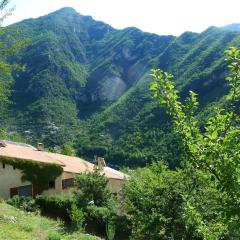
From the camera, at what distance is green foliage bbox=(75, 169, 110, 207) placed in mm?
31547

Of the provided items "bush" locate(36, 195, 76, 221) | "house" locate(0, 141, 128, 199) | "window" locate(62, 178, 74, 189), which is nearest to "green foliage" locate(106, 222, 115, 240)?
"bush" locate(36, 195, 76, 221)

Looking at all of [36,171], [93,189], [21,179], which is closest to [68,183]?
[36,171]

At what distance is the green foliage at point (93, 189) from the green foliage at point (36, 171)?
4.67m

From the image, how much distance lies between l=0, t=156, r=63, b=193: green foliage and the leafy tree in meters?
28.1

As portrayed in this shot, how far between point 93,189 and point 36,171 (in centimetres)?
636

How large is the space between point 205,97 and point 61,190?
10964 centimetres

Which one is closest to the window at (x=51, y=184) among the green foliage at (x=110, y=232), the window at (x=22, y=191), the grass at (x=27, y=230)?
the window at (x=22, y=191)

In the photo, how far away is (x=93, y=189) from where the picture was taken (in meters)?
31.8

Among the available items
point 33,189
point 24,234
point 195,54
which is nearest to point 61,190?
point 33,189

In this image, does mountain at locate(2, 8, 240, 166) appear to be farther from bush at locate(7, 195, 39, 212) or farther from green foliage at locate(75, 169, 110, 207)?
bush at locate(7, 195, 39, 212)

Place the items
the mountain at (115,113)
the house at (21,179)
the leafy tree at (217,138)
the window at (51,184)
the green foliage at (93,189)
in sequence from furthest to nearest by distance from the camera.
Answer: the mountain at (115,113) → the window at (51,184) → the house at (21,179) → the green foliage at (93,189) → the leafy tree at (217,138)

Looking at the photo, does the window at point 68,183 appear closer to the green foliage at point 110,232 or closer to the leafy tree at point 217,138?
the green foliage at point 110,232

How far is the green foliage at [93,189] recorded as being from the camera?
31547 millimetres

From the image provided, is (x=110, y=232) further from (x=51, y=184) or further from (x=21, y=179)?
(x=51, y=184)
